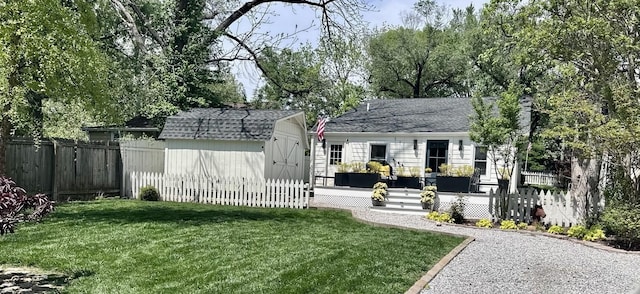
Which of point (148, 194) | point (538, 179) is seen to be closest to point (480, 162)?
point (148, 194)

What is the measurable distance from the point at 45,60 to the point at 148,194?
23.1 ft

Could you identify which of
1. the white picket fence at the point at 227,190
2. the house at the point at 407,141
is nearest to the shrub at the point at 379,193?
the white picket fence at the point at 227,190

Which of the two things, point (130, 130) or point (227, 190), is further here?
point (130, 130)

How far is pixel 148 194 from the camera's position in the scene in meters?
14.8

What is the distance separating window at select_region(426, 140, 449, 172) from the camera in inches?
730

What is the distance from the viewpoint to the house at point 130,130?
21.1 metres

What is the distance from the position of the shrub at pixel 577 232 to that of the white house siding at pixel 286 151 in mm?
8938

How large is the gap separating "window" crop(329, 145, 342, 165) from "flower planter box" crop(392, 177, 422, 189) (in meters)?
3.40

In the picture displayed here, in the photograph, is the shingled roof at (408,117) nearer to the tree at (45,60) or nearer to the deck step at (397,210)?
the deck step at (397,210)

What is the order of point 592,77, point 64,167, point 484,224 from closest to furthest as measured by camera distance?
point 592,77 → point 484,224 → point 64,167

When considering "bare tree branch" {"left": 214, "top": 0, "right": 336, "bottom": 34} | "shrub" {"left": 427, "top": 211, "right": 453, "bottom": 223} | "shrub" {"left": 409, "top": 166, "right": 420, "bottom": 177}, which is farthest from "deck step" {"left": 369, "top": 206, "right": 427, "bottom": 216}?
"bare tree branch" {"left": 214, "top": 0, "right": 336, "bottom": 34}

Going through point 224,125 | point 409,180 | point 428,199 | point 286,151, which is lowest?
point 428,199

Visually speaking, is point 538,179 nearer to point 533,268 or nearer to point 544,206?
point 544,206

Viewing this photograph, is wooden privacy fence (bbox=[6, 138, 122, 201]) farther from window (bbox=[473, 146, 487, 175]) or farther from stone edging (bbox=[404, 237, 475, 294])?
window (bbox=[473, 146, 487, 175])
